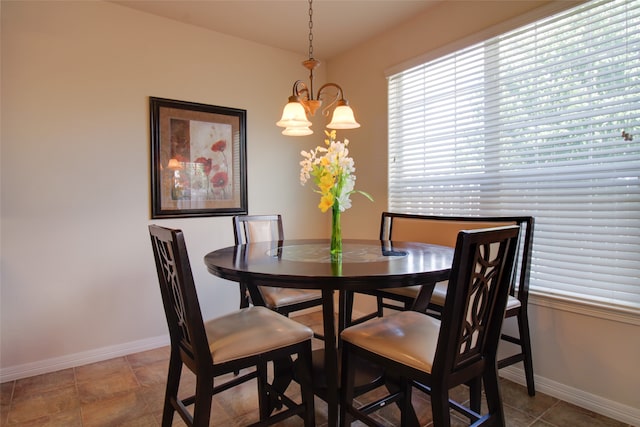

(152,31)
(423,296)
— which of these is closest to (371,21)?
(152,31)

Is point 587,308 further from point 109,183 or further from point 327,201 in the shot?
point 109,183

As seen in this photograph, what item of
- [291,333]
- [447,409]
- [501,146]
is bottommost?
[447,409]

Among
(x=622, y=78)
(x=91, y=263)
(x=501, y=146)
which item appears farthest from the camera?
(x=91, y=263)

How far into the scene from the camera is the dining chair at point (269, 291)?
2281 mm

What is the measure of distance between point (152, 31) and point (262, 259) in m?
2.25

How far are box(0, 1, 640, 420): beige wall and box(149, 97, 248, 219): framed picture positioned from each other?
0.08 m

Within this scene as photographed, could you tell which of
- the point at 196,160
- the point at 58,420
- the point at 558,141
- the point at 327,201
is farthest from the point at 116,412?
the point at 558,141

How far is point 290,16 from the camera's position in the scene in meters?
2.88

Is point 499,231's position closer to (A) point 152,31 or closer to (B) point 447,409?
(B) point 447,409

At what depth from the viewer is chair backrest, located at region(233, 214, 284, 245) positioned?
260 cm

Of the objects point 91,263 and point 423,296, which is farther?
point 91,263

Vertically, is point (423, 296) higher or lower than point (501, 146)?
lower

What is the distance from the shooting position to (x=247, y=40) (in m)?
3.32

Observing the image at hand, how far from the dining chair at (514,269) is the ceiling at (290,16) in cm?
161
